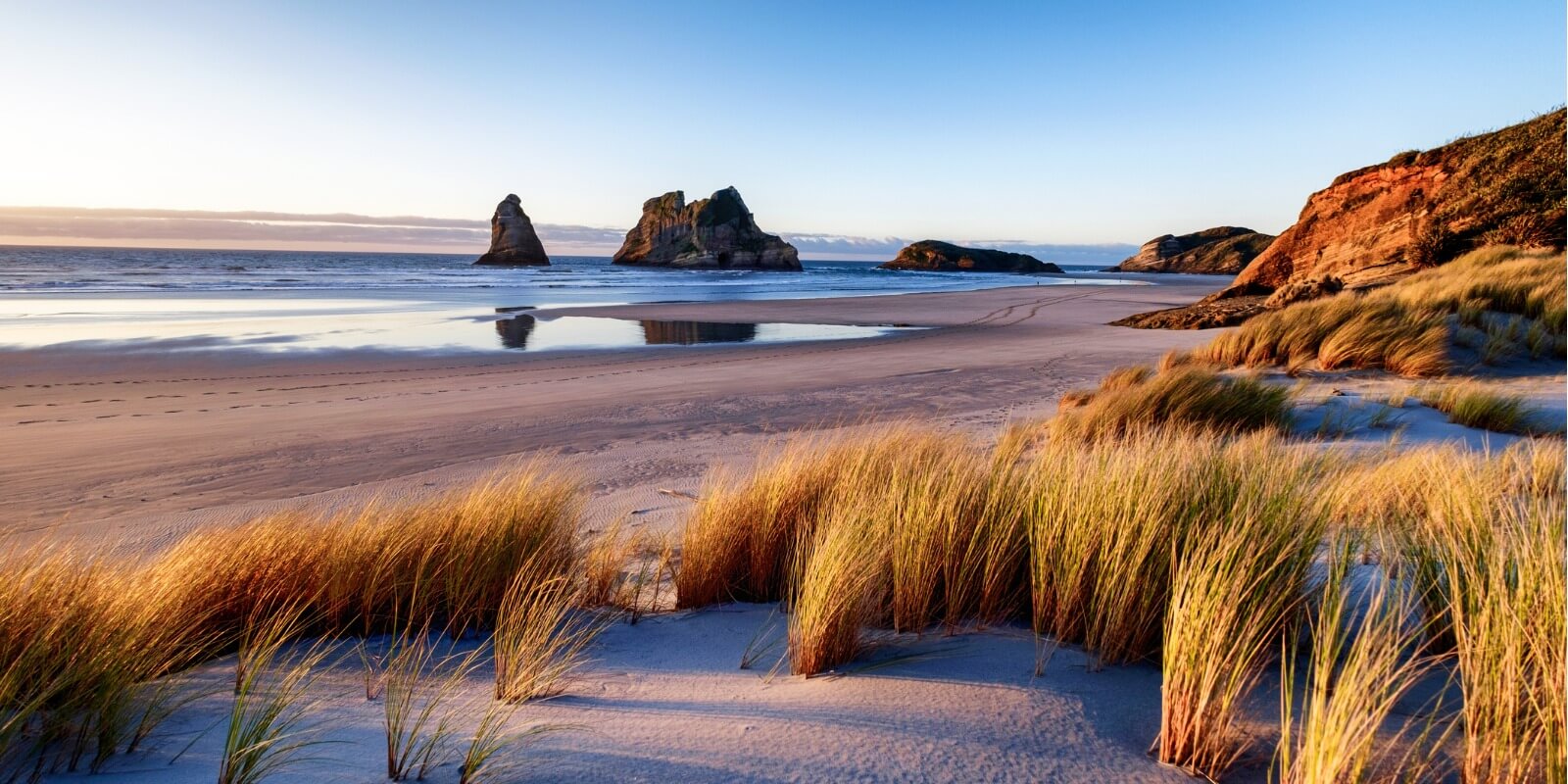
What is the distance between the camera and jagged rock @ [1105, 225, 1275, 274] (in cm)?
8550

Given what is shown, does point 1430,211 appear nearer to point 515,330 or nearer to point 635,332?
point 635,332

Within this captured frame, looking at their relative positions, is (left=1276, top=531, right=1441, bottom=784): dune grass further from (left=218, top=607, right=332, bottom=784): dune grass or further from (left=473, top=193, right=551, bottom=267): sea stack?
(left=473, top=193, right=551, bottom=267): sea stack

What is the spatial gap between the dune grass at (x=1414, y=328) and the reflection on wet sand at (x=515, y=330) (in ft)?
41.9

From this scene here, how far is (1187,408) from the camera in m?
6.72

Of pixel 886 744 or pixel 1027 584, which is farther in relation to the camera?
pixel 1027 584

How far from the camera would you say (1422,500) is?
11.6ft

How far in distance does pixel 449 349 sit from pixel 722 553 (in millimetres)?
13075

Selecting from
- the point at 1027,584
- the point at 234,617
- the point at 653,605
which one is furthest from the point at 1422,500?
the point at 234,617

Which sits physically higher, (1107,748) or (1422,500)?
(1422,500)

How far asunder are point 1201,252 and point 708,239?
2456 inches

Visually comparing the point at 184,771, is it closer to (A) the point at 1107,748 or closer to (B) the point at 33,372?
(A) the point at 1107,748

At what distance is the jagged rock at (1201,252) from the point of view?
85.5 meters

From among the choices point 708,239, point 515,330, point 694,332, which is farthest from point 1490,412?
point 708,239

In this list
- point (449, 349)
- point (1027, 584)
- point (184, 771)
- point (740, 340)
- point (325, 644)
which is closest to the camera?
point (184, 771)
